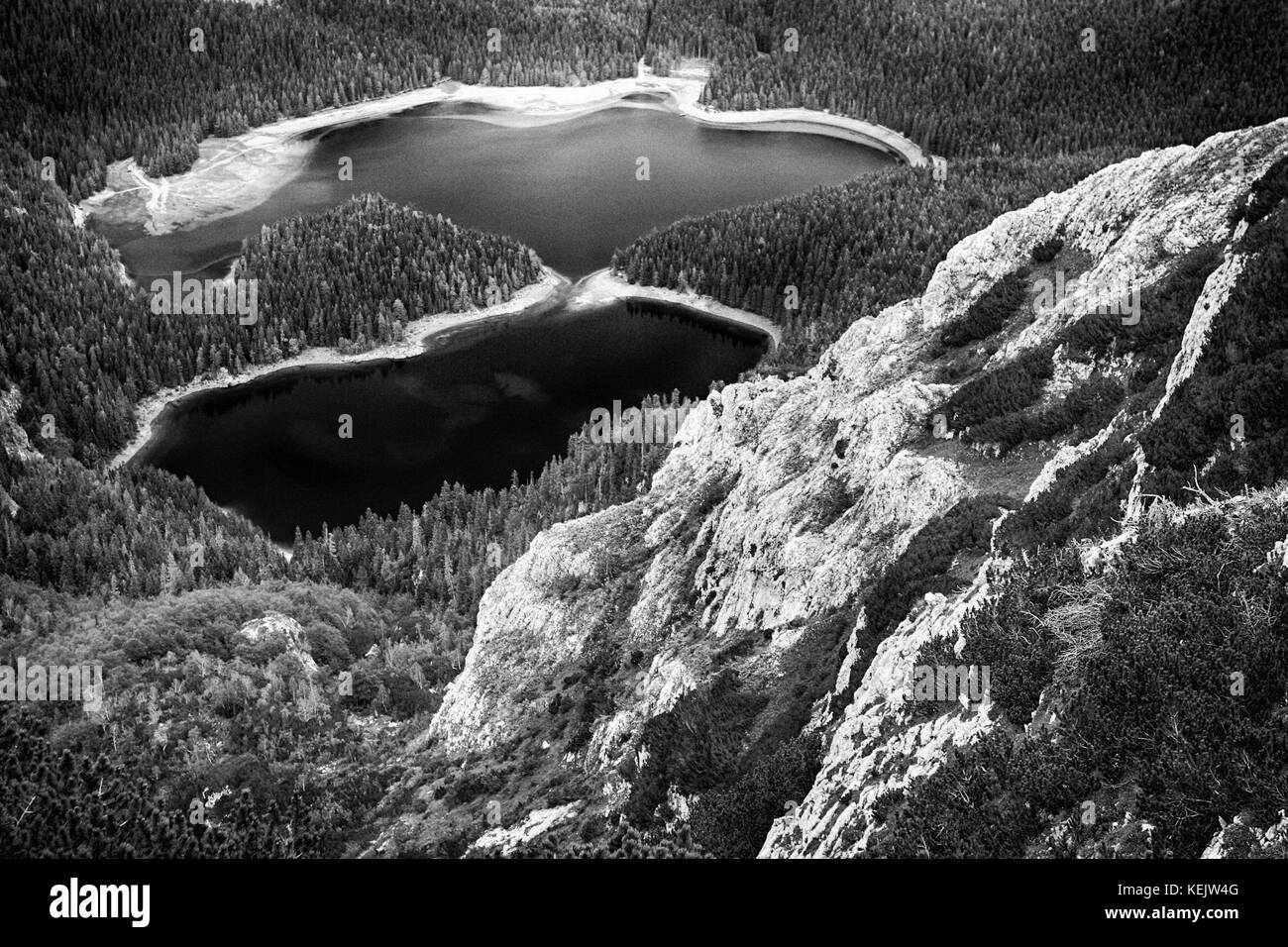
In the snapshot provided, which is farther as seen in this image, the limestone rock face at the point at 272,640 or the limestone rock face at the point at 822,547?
the limestone rock face at the point at 272,640

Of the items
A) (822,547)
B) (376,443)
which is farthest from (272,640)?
(376,443)

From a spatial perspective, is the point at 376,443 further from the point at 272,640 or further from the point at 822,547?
the point at 822,547

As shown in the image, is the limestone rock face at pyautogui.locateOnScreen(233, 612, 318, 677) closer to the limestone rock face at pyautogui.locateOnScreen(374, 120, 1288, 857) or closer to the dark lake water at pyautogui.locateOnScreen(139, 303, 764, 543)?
the limestone rock face at pyautogui.locateOnScreen(374, 120, 1288, 857)

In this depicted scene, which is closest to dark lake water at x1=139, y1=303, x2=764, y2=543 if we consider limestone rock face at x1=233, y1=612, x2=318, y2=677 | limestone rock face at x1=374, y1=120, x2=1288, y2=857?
limestone rock face at x1=233, y1=612, x2=318, y2=677

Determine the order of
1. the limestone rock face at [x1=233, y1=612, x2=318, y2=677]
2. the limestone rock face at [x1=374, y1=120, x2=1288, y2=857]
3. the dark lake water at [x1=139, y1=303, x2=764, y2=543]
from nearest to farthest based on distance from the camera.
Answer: the limestone rock face at [x1=374, y1=120, x2=1288, y2=857], the limestone rock face at [x1=233, y1=612, x2=318, y2=677], the dark lake water at [x1=139, y1=303, x2=764, y2=543]

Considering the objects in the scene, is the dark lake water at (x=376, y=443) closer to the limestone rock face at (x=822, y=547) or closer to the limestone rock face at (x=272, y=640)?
the limestone rock face at (x=272, y=640)

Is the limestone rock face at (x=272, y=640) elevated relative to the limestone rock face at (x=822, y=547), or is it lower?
lower

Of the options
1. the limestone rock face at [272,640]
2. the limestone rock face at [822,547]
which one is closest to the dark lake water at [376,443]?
the limestone rock face at [272,640]

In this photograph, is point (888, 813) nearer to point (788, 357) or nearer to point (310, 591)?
point (310, 591)
